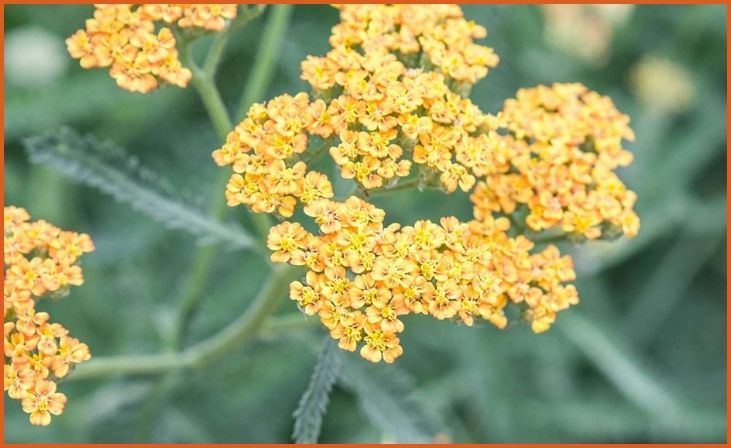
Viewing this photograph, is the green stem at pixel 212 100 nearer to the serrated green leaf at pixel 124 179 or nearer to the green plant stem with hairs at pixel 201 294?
the green plant stem with hairs at pixel 201 294

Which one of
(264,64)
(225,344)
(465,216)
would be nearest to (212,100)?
(264,64)

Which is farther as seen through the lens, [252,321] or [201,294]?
[201,294]

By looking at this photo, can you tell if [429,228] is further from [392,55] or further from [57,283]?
[57,283]

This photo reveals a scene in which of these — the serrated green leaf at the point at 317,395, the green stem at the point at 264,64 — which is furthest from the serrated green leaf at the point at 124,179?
the serrated green leaf at the point at 317,395

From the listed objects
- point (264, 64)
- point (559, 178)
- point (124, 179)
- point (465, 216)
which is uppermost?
point (559, 178)

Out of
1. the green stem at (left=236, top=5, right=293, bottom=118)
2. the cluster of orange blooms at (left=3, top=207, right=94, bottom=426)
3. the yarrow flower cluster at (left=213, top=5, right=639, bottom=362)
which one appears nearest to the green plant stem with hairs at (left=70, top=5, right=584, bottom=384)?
the green stem at (left=236, top=5, right=293, bottom=118)

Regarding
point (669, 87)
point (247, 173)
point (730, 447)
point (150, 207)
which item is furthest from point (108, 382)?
point (669, 87)

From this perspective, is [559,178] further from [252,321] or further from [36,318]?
[36,318]
